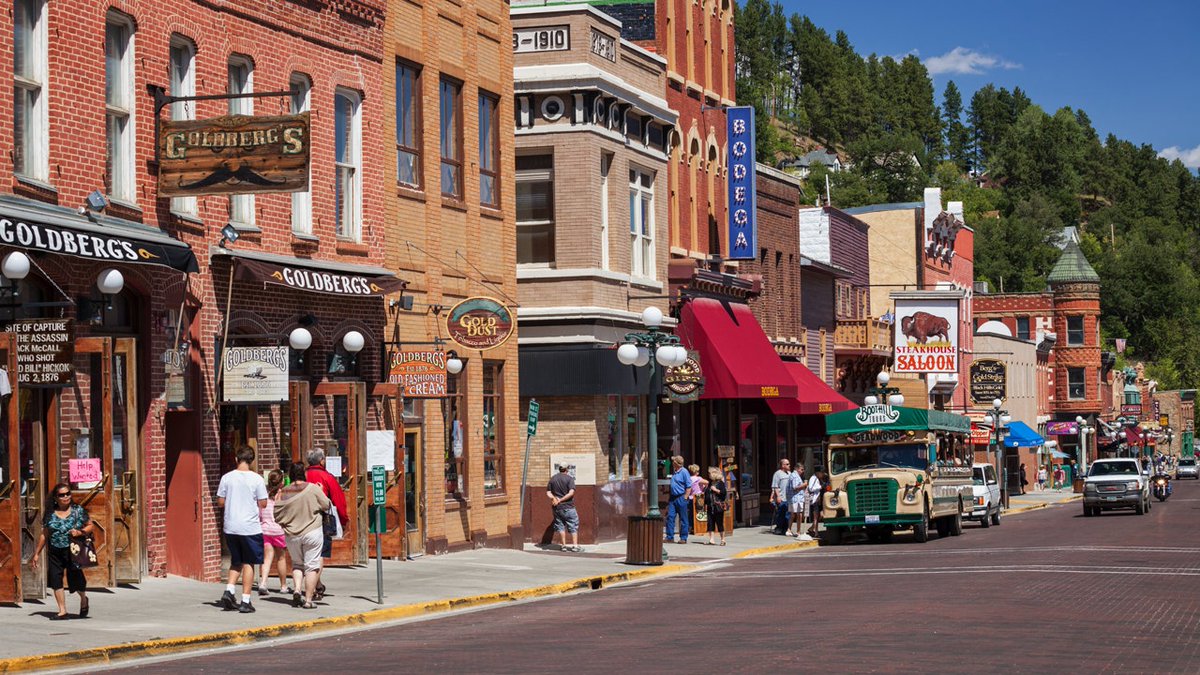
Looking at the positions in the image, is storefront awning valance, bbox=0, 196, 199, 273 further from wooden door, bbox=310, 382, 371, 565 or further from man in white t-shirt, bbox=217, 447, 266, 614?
wooden door, bbox=310, 382, 371, 565

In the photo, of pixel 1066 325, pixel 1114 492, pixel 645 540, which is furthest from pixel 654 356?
pixel 1066 325

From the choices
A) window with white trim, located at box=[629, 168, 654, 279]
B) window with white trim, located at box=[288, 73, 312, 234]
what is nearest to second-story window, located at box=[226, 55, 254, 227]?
window with white trim, located at box=[288, 73, 312, 234]

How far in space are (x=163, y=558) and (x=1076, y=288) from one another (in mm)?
90562

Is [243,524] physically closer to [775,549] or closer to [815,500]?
[775,549]

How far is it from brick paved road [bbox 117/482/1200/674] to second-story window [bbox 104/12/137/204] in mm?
6503

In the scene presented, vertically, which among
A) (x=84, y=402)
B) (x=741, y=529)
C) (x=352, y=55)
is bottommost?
(x=741, y=529)

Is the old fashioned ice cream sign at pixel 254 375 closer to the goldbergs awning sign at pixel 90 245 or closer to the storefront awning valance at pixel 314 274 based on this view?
the storefront awning valance at pixel 314 274

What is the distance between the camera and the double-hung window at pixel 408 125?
2986 cm

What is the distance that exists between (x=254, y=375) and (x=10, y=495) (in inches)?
194

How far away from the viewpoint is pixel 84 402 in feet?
69.8

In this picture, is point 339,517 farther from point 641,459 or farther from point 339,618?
point 641,459

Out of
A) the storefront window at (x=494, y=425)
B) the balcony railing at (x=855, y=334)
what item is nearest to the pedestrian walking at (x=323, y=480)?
the storefront window at (x=494, y=425)

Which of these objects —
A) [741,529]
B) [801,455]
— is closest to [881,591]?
[741,529]

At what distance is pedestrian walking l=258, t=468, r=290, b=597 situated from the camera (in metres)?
21.4
